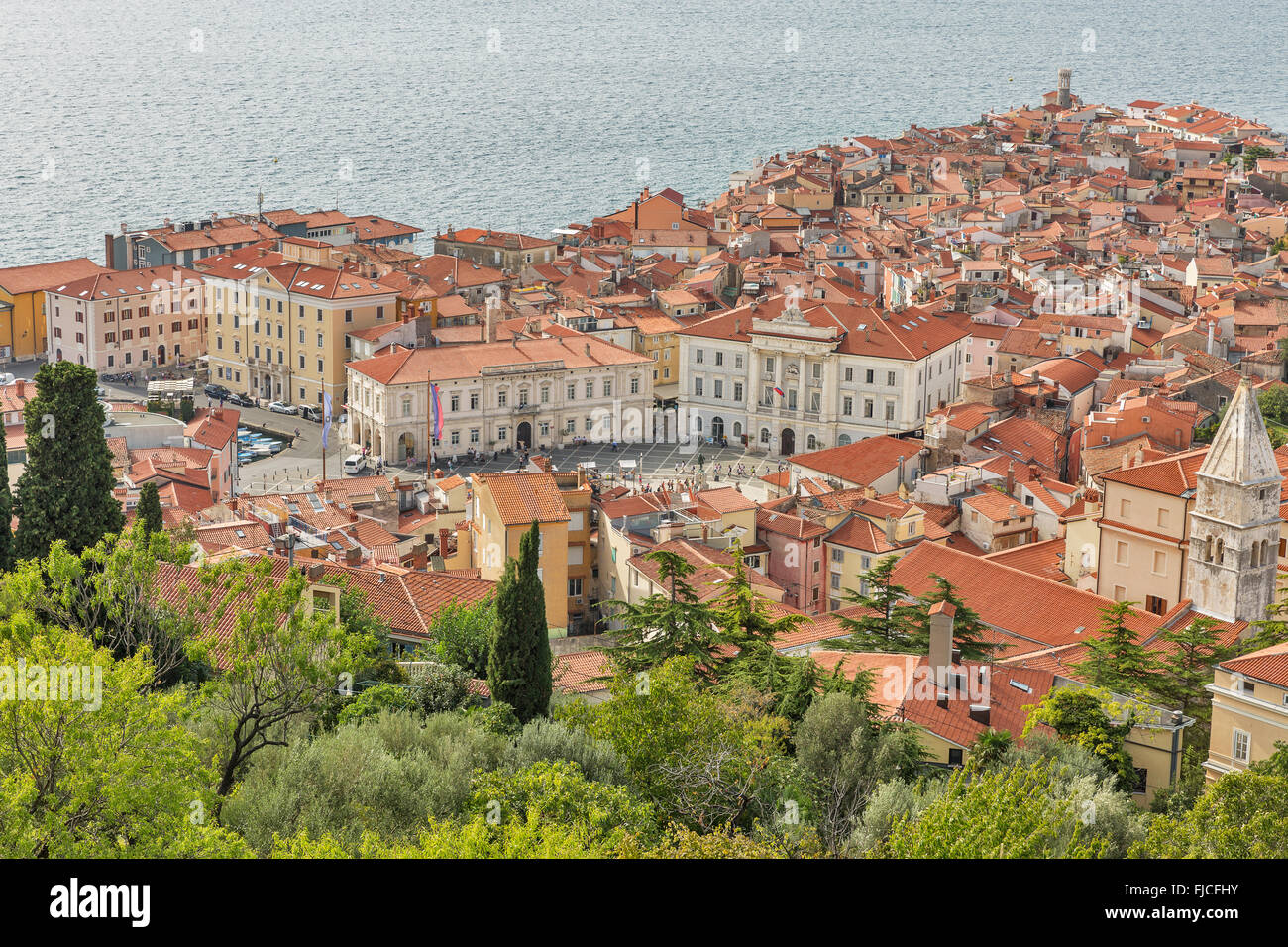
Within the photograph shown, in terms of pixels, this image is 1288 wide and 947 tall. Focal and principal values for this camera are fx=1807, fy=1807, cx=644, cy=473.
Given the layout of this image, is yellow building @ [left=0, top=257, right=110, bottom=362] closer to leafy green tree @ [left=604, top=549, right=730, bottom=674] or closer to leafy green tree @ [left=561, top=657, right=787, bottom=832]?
leafy green tree @ [left=604, top=549, right=730, bottom=674]

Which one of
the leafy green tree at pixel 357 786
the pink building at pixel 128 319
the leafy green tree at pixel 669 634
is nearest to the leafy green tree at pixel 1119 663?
the leafy green tree at pixel 669 634

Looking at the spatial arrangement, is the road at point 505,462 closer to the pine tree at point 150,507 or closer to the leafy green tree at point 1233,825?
the pine tree at point 150,507

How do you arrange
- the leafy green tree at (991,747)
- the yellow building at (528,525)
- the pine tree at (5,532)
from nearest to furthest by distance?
1. the leafy green tree at (991,747)
2. the pine tree at (5,532)
3. the yellow building at (528,525)

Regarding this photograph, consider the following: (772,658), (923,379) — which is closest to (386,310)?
(923,379)

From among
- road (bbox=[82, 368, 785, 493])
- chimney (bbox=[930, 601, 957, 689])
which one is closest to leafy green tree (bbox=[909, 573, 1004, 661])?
chimney (bbox=[930, 601, 957, 689])

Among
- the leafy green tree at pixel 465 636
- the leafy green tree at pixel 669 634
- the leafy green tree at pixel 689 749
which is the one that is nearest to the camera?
the leafy green tree at pixel 689 749

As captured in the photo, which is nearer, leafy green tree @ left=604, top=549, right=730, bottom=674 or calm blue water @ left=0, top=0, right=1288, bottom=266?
leafy green tree @ left=604, top=549, right=730, bottom=674

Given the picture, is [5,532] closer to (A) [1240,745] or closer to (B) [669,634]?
(B) [669,634]
